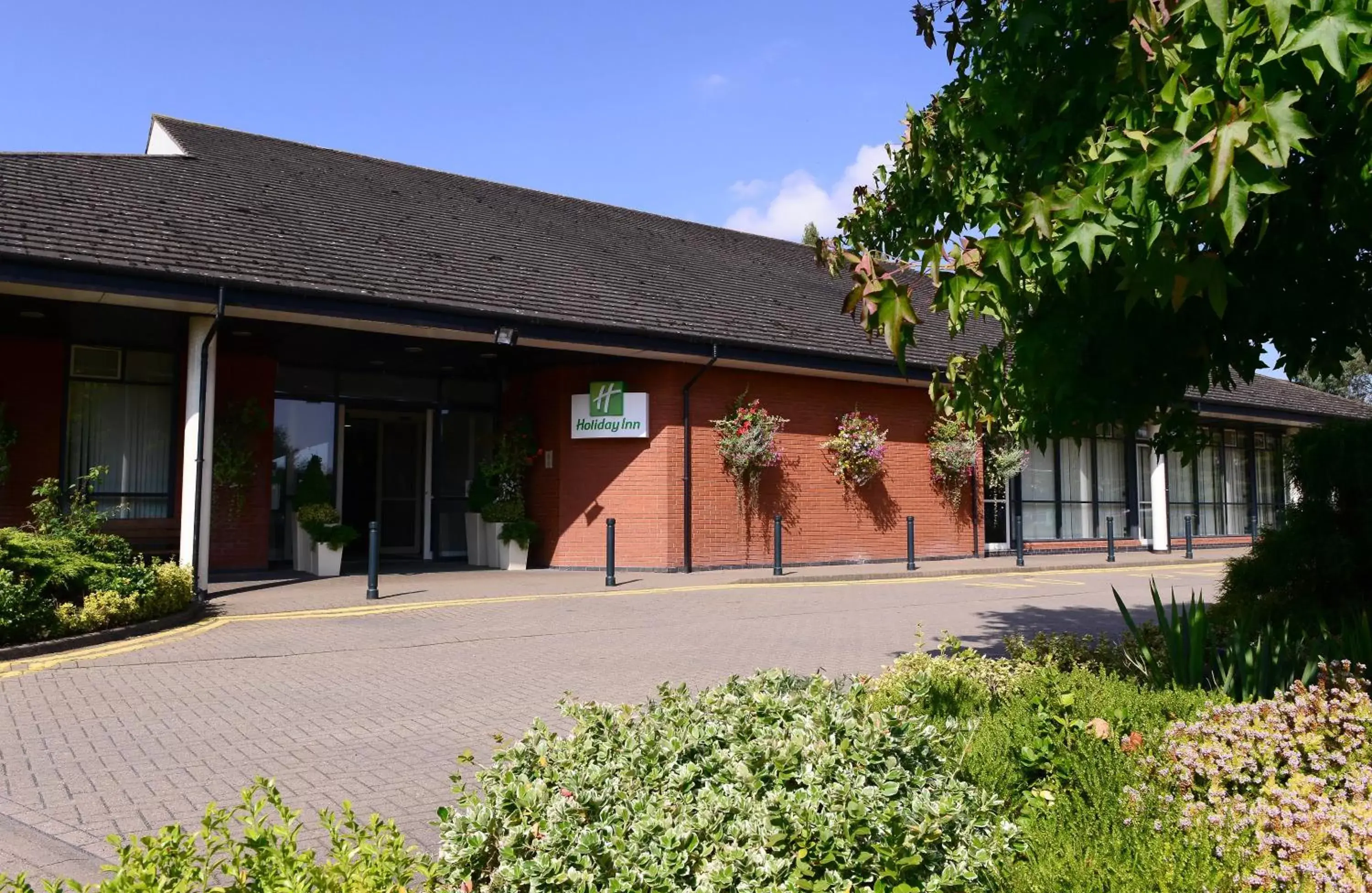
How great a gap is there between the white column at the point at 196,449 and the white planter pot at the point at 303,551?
3422mm

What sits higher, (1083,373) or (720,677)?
(1083,373)

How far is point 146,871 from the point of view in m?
2.32

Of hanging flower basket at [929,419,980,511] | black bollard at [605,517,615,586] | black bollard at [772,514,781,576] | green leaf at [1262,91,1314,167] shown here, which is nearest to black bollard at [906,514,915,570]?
hanging flower basket at [929,419,980,511]

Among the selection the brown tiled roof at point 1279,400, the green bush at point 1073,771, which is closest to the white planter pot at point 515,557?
the green bush at point 1073,771

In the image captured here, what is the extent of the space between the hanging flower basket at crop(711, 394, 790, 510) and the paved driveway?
338cm

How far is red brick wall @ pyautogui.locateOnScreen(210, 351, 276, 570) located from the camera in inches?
592

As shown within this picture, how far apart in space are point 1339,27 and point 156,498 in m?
15.4

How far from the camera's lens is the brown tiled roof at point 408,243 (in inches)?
482

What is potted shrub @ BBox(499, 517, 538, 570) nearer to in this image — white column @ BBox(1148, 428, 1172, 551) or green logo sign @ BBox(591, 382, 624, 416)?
green logo sign @ BBox(591, 382, 624, 416)

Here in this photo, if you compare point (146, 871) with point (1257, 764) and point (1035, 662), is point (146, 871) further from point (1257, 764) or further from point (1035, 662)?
point (1035, 662)

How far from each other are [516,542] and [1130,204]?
1498 cm

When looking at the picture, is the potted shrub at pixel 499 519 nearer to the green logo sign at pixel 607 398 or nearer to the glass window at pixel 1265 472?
the green logo sign at pixel 607 398

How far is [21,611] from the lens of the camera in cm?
876

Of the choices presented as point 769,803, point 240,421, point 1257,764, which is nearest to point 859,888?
point 769,803
